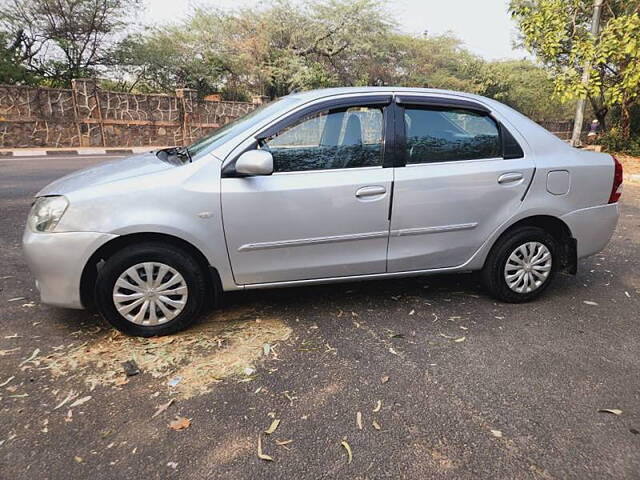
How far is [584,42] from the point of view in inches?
425

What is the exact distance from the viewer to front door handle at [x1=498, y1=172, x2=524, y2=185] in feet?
11.2

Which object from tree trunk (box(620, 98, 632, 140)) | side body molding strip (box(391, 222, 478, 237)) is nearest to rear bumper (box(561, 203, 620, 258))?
side body molding strip (box(391, 222, 478, 237))

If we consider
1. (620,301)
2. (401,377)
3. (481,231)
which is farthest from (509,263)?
(401,377)

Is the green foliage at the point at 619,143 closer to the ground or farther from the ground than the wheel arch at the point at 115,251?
farther from the ground

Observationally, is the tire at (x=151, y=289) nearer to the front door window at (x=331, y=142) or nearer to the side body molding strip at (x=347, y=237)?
the side body molding strip at (x=347, y=237)

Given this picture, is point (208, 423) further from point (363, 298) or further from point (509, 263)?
point (509, 263)

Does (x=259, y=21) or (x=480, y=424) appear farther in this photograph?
(x=259, y=21)

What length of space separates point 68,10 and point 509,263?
801 inches

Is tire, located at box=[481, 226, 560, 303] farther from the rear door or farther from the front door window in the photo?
the front door window

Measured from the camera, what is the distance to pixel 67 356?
9.34 ft

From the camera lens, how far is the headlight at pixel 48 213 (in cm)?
282

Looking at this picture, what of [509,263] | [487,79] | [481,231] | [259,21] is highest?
[259,21]

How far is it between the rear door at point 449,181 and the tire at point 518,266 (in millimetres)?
200

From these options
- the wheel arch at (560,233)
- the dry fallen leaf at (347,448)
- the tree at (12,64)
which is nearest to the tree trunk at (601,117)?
the wheel arch at (560,233)
